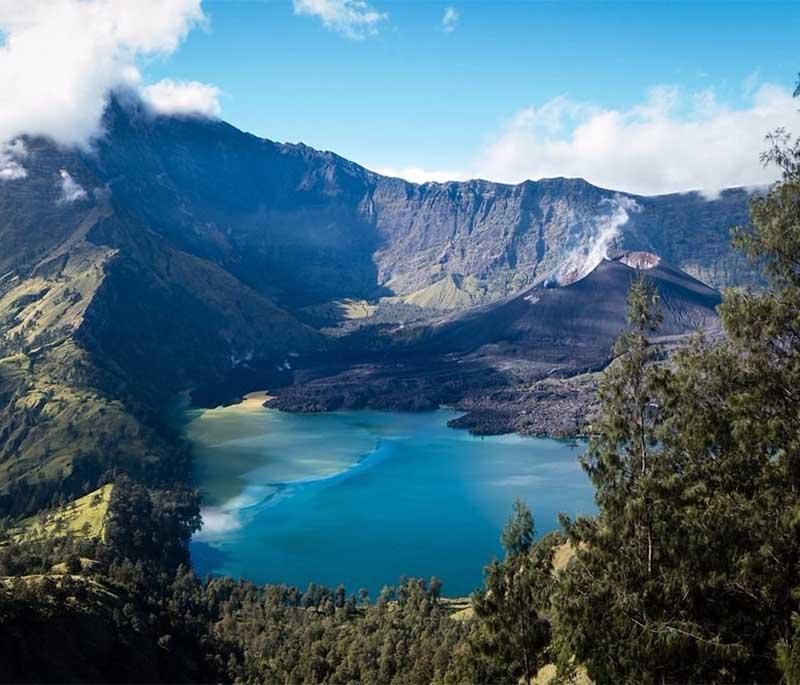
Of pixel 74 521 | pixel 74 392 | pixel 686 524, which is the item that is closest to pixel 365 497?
pixel 74 521

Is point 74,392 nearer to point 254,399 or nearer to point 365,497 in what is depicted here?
point 254,399

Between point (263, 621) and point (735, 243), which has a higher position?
point (735, 243)

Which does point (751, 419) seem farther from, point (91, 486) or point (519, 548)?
point (91, 486)

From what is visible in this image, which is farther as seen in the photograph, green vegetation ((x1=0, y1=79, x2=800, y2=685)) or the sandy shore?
the sandy shore

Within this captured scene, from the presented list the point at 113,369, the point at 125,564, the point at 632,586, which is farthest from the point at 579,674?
the point at 113,369

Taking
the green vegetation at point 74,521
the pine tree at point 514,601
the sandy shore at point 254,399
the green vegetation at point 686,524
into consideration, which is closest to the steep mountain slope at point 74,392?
the green vegetation at point 74,521

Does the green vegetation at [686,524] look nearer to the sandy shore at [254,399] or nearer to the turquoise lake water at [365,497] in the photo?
the turquoise lake water at [365,497]

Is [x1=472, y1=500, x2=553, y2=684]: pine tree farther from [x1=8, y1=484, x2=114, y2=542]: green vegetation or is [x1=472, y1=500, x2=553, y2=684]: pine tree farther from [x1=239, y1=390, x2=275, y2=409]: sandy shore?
[x1=239, y1=390, x2=275, y2=409]: sandy shore

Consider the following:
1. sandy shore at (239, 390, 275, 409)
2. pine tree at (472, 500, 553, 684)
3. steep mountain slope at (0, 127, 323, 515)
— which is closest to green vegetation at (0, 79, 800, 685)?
pine tree at (472, 500, 553, 684)
